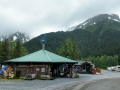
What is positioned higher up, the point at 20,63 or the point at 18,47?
the point at 18,47

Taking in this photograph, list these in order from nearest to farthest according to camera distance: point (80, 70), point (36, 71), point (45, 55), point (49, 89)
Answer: point (49, 89) < point (36, 71) < point (45, 55) < point (80, 70)

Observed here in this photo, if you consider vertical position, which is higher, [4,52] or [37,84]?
[4,52]

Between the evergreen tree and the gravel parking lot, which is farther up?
the evergreen tree

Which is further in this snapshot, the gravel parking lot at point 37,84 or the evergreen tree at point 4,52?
the evergreen tree at point 4,52

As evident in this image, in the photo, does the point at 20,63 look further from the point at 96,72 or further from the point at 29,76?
the point at 96,72

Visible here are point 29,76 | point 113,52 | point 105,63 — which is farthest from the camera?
point 113,52

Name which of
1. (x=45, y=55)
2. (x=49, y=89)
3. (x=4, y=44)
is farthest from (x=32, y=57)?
(x=4, y=44)

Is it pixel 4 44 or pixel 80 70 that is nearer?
pixel 80 70

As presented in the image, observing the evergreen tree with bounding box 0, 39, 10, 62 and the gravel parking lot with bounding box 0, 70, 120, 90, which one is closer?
the gravel parking lot with bounding box 0, 70, 120, 90

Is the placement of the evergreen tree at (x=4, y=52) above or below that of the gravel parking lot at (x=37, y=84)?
above

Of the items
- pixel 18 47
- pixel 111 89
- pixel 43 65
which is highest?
pixel 18 47

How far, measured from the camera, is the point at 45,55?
36688mm

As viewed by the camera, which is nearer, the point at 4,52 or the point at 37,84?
the point at 37,84

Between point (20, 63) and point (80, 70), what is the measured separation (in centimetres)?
3057
